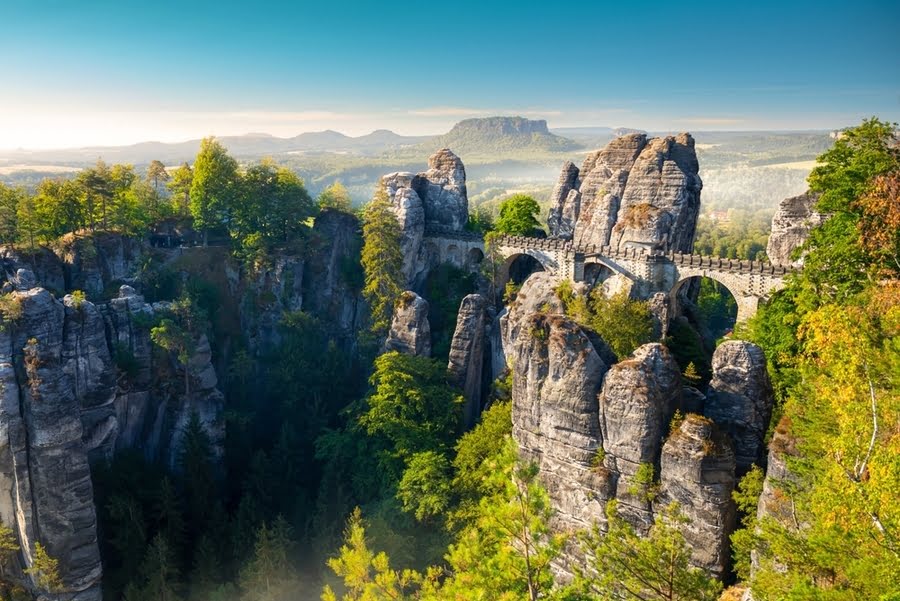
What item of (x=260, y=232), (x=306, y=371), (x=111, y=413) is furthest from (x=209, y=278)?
(x=111, y=413)

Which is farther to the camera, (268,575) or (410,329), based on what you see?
(410,329)

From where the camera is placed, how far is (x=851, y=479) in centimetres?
1339

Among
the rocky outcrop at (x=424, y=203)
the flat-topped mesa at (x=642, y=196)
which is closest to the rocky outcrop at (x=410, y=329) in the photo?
the rocky outcrop at (x=424, y=203)

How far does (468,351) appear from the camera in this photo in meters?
38.4

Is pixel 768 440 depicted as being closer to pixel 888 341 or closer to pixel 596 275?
pixel 888 341

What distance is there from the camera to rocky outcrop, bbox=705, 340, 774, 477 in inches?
864

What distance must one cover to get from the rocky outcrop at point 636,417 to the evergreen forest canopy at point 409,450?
177 centimetres

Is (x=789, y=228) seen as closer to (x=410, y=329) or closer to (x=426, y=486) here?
(x=410, y=329)

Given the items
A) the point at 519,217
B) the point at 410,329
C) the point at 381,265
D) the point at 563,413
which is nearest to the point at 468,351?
the point at 410,329

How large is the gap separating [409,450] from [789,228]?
25.5 m

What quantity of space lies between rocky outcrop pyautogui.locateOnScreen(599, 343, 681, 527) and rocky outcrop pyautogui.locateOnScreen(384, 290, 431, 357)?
61.4 feet

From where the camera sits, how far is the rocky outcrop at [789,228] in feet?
116

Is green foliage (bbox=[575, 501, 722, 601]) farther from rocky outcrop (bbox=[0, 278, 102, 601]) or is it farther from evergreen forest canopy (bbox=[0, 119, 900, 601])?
rocky outcrop (bbox=[0, 278, 102, 601])

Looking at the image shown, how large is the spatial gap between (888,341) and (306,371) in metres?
34.7
